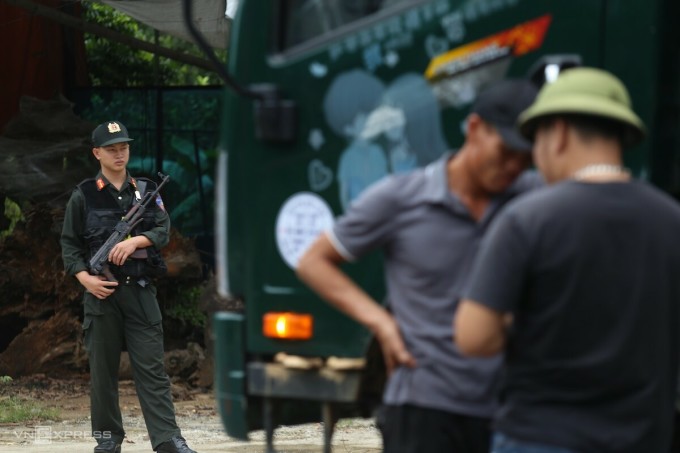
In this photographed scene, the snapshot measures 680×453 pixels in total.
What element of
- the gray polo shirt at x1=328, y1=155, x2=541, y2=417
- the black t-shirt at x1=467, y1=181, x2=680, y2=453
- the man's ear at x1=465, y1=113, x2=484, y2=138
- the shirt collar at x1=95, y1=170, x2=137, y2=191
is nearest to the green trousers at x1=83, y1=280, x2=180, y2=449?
the shirt collar at x1=95, y1=170, x2=137, y2=191

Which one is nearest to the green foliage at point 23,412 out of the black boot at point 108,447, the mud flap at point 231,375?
the black boot at point 108,447

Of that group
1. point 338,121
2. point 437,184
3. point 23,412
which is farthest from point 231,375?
point 23,412

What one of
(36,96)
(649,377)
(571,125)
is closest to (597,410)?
(649,377)

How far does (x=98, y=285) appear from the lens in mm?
8828

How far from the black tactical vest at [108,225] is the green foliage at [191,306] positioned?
4.34 m

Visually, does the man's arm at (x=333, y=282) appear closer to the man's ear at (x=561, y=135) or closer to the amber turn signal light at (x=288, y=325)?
the man's ear at (x=561, y=135)

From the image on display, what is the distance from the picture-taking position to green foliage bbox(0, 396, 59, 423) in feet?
37.3

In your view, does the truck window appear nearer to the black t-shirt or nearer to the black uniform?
the black t-shirt

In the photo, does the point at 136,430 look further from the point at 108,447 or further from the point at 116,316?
the point at 116,316

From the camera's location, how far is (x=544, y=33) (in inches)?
195

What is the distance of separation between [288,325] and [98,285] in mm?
3550

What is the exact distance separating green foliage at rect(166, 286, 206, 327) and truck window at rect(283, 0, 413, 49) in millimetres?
7910

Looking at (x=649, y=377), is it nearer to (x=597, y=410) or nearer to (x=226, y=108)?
(x=597, y=410)

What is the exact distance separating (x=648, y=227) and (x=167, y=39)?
19207mm
